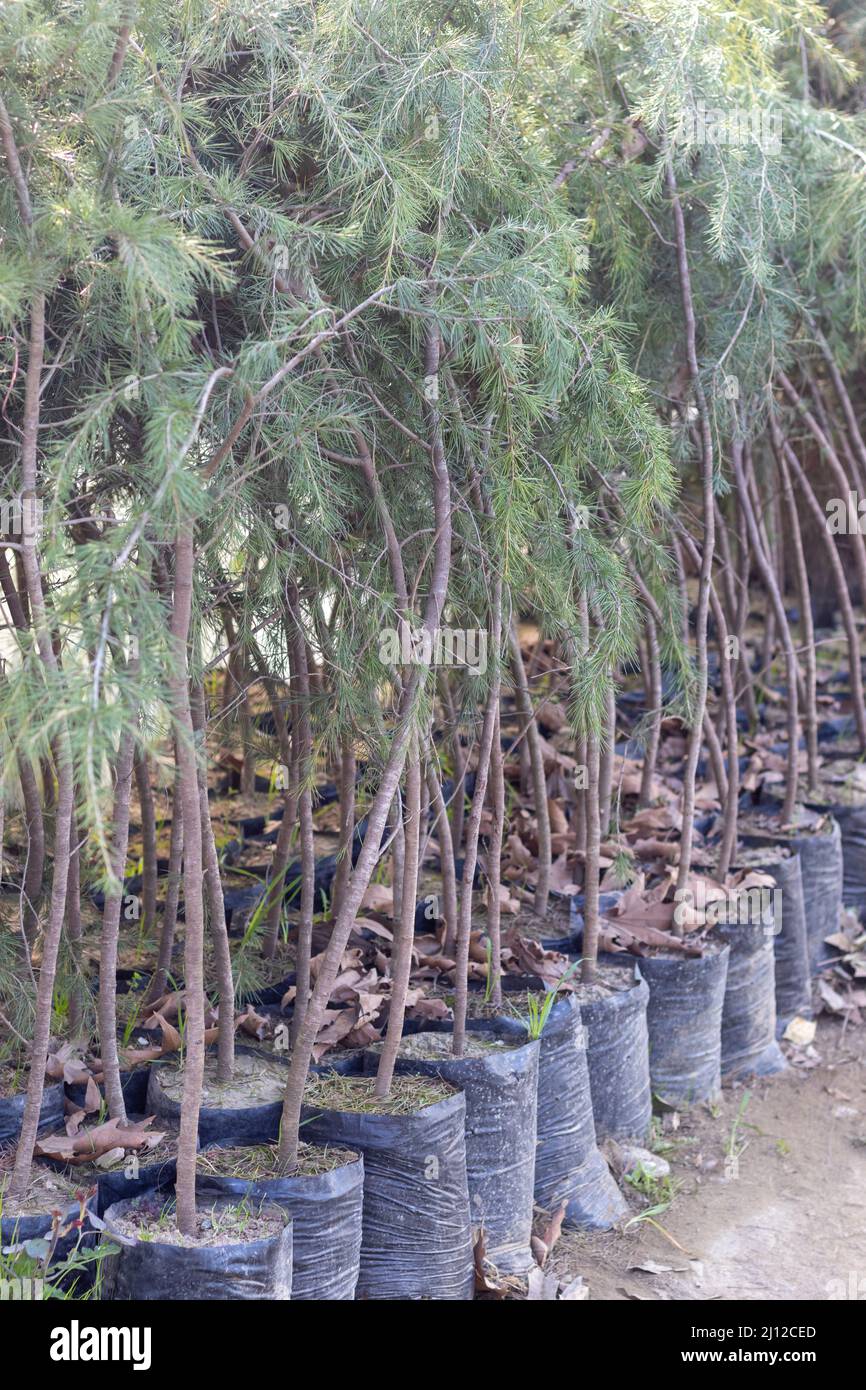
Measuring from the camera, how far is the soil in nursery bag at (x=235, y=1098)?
220cm

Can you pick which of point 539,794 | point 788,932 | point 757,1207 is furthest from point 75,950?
point 788,932

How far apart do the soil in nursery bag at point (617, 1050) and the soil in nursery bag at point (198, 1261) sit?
104 cm

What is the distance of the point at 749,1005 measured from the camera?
11.0ft

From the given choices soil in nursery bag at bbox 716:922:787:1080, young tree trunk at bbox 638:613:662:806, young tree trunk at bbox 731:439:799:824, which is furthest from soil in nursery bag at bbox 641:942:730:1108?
young tree trunk at bbox 731:439:799:824

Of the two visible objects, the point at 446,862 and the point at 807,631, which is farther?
the point at 807,631

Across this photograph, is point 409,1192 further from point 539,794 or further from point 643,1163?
point 539,794

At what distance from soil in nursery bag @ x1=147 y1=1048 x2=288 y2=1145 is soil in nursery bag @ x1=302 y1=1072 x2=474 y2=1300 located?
9 centimetres

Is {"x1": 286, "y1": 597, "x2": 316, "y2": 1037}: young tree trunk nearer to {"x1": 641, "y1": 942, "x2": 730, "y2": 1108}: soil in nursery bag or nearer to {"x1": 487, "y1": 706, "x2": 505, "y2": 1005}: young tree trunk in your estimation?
{"x1": 487, "y1": 706, "x2": 505, "y2": 1005}: young tree trunk

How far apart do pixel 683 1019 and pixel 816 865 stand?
3.04 ft

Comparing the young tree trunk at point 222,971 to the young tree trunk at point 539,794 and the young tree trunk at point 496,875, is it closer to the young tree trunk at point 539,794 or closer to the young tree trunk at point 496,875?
the young tree trunk at point 496,875

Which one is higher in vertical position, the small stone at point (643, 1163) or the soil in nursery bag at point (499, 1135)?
the soil in nursery bag at point (499, 1135)

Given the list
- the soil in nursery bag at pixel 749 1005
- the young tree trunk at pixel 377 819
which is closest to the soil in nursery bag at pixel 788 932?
the soil in nursery bag at pixel 749 1005
